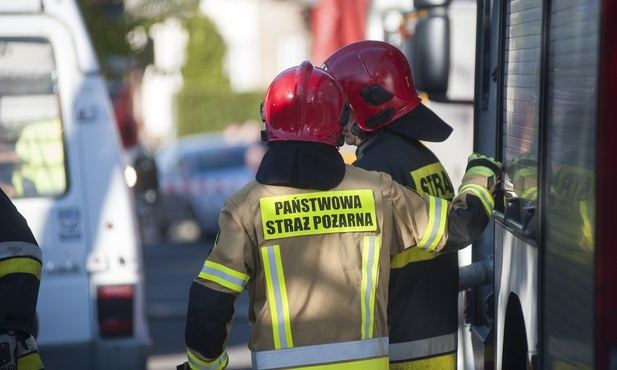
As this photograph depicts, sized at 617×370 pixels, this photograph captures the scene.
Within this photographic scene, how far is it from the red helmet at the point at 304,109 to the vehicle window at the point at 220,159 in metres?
15.6

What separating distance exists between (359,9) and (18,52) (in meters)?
8.05

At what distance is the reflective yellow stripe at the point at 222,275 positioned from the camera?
11.6 feet

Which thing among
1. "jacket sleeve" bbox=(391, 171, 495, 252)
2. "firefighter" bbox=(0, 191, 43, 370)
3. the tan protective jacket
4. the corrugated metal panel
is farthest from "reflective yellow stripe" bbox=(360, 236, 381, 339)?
"firefighter" bbox=(0, 191, 43, 370)

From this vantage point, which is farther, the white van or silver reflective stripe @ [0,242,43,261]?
the white van

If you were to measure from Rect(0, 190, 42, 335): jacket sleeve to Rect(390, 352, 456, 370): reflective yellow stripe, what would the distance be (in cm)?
124

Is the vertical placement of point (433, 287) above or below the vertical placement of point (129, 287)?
above

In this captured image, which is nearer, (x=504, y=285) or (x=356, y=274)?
(x=356, y=274)

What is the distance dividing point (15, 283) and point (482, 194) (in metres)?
1.55

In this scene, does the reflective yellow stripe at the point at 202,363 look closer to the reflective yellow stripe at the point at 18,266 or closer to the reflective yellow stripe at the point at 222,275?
the reflective yellow stripe at the point at 222,275

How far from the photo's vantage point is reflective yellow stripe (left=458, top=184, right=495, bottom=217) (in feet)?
13.0

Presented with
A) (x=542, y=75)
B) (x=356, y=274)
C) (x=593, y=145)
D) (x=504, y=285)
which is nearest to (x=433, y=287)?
(x=504, y=285)

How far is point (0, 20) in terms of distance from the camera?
600 cm

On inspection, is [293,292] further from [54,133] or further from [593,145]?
[54,133]

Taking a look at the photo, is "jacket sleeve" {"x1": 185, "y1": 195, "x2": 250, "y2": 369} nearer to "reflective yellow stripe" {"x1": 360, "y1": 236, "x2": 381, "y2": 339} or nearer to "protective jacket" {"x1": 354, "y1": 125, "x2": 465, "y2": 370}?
"reflective yellow stripe" {"x1": 360, "y1": 236, "x2": 381, "y2": 339}
